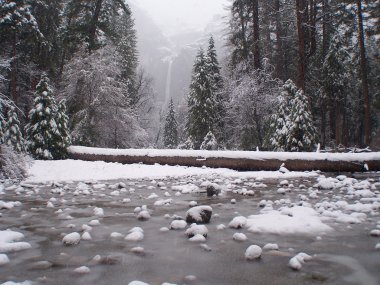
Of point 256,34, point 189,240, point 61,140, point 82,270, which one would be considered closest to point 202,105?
point 256,34

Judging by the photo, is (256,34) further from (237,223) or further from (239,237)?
(239,237)

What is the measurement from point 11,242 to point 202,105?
81.4 ft

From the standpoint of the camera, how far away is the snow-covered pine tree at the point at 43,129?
15711 millimetres

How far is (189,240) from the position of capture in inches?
151

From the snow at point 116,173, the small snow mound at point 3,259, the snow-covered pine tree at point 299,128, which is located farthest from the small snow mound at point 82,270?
the snow-covered pine tree at point 299,128

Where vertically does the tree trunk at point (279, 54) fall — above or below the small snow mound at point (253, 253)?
above

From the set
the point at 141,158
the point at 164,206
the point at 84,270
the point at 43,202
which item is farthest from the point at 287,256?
the point at 141,158

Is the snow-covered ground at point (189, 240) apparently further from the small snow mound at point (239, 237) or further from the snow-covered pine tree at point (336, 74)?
the snow-covered pine tree at point (336, 74)

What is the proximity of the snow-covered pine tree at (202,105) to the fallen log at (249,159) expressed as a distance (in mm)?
13338

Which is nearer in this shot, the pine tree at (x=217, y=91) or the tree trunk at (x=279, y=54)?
the tree trunk at (x=279, y=54)

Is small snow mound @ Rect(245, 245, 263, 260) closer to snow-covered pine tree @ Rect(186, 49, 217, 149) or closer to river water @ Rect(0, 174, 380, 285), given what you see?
river water @ Rect(0, 174, 380, 285)

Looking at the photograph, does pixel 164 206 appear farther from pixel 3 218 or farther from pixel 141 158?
pixel 141 158

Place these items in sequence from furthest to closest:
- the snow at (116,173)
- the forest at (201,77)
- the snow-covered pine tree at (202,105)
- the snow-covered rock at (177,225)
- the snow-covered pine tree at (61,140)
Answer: the snow-covered pine tree at (202,105) → the forest at (201,77) → the snow-covered pine tree at (61,140) → the snow at (116,173) → the snow-covered rock at (177,225)

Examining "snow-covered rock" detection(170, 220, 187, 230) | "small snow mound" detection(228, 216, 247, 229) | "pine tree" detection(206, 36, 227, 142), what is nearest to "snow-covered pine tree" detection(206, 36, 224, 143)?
"pine tree" detection(206, 36, 227, 142)
